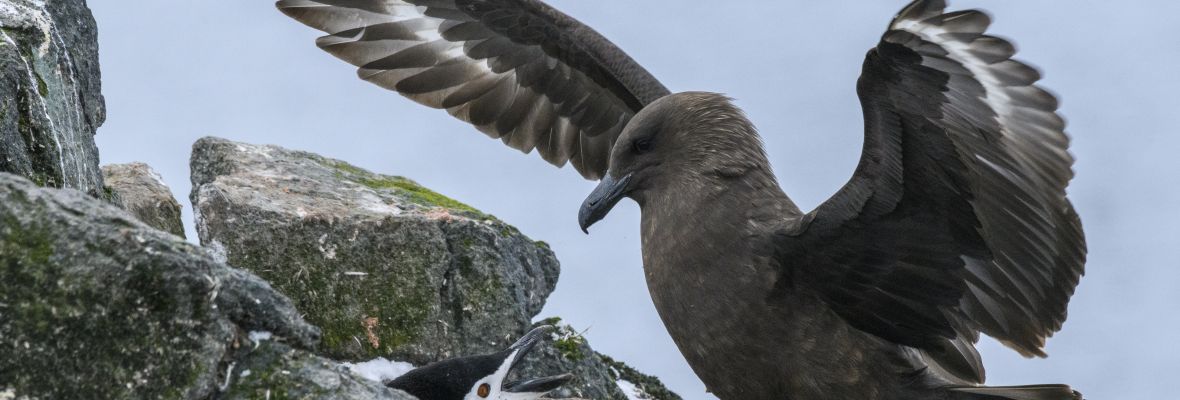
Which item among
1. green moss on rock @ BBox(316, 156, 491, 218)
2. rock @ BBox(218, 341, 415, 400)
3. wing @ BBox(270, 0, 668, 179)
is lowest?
rock @ BBox(218, 341, 415, 400)

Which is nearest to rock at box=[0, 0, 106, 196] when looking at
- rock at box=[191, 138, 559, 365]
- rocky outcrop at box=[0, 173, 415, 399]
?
rock at box=[191, 138, 559, 365]

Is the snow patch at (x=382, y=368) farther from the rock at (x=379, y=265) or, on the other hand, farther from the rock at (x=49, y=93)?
the rock at (x=49, y=93)

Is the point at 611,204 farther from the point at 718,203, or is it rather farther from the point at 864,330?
the point at 864,330

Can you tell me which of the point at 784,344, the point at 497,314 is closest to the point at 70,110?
the point at 497,314

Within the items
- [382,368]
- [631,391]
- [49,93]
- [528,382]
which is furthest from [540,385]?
[49,93]

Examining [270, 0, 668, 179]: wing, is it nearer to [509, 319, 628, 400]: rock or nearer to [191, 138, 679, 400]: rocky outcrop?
[191, 138, 679, 400]: rocky outcrop

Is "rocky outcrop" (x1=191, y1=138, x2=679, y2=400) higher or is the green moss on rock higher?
the green moss on rock

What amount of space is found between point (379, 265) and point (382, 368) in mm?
495

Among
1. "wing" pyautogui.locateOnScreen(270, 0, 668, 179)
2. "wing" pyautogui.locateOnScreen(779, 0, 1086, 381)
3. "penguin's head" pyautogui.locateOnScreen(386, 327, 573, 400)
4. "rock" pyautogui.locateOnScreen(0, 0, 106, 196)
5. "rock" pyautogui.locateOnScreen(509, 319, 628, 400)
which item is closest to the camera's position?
"wing" pyautogui.locateOnScreen(779, 0, 1086, 381)

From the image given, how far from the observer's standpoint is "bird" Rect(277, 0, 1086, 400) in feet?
16.7

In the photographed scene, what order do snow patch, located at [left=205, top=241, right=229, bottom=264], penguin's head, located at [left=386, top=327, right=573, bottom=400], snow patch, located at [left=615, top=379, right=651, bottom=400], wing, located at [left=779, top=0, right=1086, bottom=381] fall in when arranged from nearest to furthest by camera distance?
wing, located at [left=779, top=0, right=1086, bottom=381]
penguin's head, located at [left=386, top=327, right=573, bottom=400]
snow patch, located at [left=205, top=241, right=229, bottom=264]
snow patch, located at [left=615, top=379, right=651, bottom=400]

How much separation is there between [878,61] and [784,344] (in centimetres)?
133

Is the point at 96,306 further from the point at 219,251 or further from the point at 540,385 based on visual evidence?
the point at 219,251

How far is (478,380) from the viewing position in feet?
19.9
